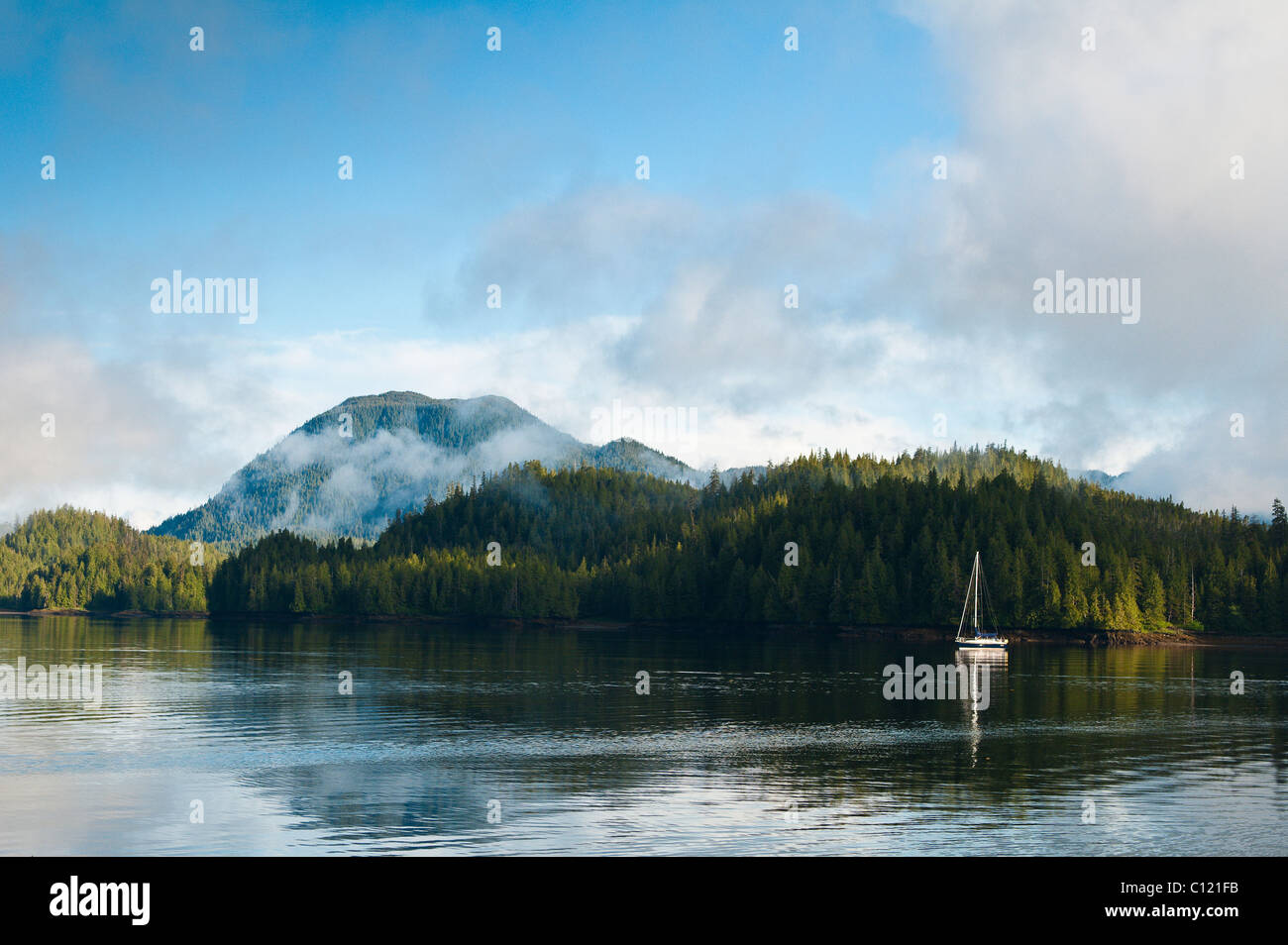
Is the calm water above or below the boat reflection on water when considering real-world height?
above

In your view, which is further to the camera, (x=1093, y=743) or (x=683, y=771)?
(x=1093, y=743)

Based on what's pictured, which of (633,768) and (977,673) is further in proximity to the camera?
(977,673)

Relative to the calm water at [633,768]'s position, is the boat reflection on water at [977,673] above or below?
below

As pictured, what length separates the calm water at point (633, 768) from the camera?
4156 centimetres

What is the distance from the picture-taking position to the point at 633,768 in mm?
57938

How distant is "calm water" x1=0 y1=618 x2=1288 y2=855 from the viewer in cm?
4156

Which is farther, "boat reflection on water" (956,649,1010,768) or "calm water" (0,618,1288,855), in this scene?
"boat reflection on water" (956,649,1010,768)

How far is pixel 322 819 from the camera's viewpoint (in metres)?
43.8

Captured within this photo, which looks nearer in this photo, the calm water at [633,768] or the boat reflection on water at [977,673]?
the calm water at [633,768]

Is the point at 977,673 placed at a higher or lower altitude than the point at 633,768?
lower
